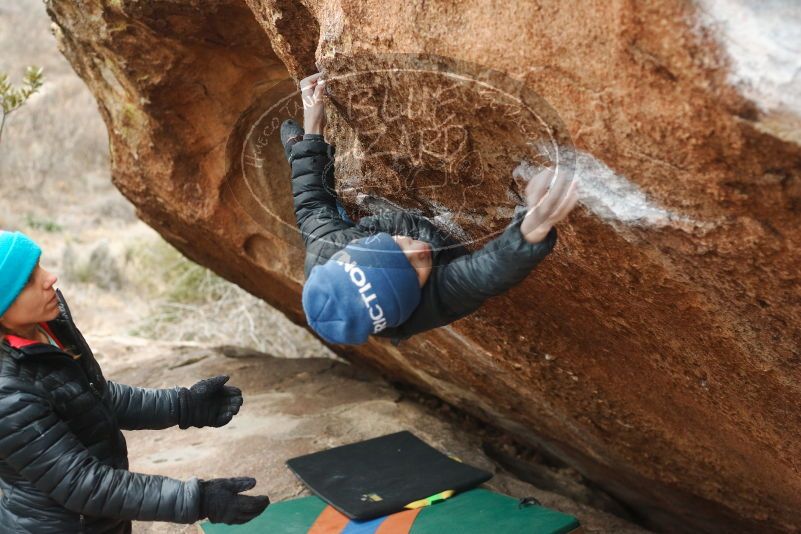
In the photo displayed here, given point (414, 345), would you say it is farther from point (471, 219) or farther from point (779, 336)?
point (779, 336)

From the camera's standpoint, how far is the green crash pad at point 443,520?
105 inches

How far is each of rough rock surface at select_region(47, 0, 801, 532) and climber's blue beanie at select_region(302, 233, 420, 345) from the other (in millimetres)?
385

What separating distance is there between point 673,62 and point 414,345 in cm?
220

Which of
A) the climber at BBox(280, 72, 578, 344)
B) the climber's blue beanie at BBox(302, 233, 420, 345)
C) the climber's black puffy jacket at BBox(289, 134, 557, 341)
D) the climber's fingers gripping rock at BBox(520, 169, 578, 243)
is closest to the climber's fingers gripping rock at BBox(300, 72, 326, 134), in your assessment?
→ the climber's black puffy jacket at BBox(289, 134, 557, 341)

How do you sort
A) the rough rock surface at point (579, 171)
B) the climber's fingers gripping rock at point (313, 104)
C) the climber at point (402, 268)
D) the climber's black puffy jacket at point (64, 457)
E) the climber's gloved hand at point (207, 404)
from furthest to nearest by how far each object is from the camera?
the climber's gloved hand at point (207, 404), the climber's fingers gripping rock at point (313, 104), the climber's black puffy jacket at point (64, 457), the climber at point (402, 268), the rough rock surface at point (579, 171)

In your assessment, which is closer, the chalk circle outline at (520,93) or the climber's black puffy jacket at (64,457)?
the chalk circle outline at (520,93)

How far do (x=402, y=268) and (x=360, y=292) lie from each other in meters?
0.10

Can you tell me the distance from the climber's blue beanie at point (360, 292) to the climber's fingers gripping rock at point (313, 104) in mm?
357

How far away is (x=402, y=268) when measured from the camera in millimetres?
1574

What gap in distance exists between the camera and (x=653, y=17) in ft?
4.38

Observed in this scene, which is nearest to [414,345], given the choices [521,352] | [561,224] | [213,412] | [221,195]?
[521,352]

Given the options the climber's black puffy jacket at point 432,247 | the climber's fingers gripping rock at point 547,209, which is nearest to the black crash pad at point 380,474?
the climber's black puffy jacket at point 432,247

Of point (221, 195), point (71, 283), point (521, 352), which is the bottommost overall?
point (71, 283)

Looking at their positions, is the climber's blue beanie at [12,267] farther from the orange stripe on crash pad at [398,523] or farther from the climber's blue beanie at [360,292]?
the orange stripe on crash pad at [398,523]
